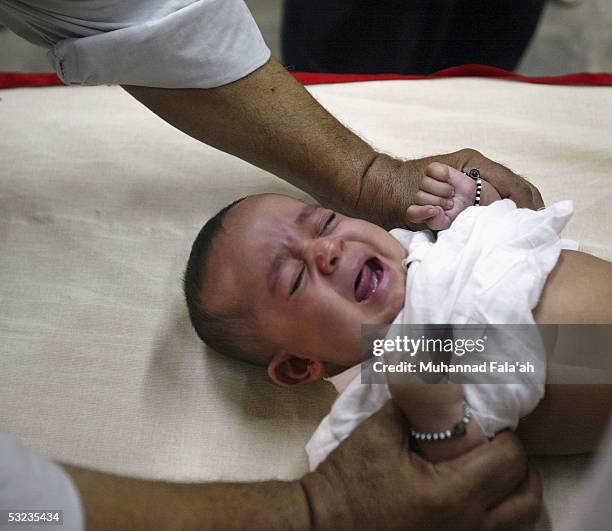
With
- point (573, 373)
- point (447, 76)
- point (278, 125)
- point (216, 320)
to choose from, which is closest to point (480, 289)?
point (573, 373)

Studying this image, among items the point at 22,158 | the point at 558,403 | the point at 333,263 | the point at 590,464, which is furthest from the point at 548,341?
the point at 22,158

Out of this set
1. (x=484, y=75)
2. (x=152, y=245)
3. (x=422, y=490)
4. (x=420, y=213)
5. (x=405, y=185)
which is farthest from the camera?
(x=484, y=75)

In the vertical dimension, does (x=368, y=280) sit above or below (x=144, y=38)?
below

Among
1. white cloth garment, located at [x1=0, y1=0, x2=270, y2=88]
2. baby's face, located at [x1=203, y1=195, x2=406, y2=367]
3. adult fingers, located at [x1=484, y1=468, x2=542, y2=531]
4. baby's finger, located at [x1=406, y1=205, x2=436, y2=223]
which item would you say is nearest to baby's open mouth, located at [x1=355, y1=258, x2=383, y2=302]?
baby's face, located at [x1=203, y1=195, x2=406, y2=367]

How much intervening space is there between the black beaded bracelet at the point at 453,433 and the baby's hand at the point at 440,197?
351 mm

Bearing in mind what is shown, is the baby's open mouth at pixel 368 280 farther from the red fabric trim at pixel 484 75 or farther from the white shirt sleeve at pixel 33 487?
the red fabric trim at pixel 484 75

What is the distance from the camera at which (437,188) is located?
1155mm

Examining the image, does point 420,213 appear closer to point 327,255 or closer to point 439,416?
point 327,255

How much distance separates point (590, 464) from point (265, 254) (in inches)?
23.4

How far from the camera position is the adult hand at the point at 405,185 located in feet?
4.00

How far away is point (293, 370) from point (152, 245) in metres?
0.46

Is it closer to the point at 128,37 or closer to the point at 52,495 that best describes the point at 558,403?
the point at 52,495

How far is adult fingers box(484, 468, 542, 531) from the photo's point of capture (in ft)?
2.93

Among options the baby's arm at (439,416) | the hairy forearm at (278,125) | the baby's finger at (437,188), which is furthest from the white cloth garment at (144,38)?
the baby's arm at (439,416)
